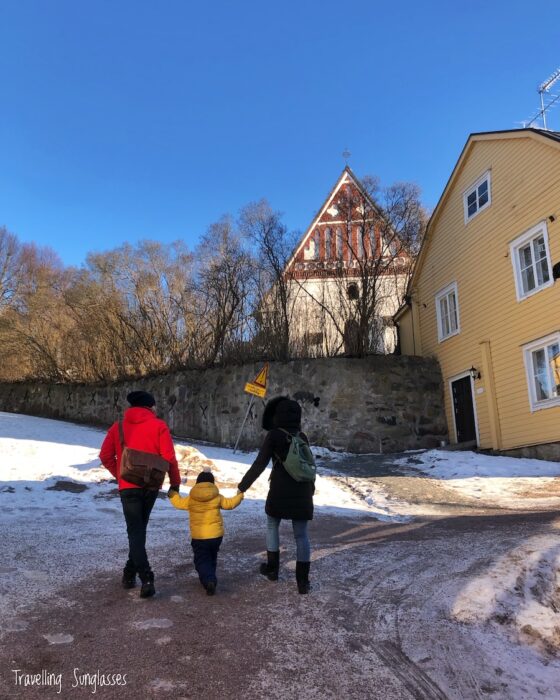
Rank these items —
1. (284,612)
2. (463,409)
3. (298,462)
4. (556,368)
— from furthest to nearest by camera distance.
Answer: (463,409), (556,368), (298,462), (284,612)

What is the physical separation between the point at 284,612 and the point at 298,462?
109cm

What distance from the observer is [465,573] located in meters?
4.60

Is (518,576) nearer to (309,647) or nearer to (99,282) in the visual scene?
(309,647)

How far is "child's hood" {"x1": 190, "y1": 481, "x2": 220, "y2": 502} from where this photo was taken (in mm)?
4238

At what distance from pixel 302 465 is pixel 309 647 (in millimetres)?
1387

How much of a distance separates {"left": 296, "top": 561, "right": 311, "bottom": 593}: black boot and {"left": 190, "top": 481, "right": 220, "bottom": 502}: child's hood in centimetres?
88

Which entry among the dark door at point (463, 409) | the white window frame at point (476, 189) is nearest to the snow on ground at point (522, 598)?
the dark door at point (463, 409)

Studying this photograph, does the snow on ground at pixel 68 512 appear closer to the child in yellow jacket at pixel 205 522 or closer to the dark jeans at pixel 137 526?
the dark jeans at pixel 137 526


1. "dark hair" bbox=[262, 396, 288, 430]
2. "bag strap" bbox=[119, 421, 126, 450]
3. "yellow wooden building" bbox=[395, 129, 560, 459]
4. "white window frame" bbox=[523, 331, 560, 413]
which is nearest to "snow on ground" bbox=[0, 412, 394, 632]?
"bag strap" bbox=[119, 421, 126, 450]

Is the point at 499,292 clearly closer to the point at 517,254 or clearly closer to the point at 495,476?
the point at 517,254

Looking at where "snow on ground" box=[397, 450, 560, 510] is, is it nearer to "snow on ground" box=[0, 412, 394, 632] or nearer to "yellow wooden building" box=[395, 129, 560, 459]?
"yellow wooden building" box=[395, 129, 560, 459]

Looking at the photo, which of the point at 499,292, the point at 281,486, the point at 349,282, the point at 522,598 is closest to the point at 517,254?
the point at 499,292

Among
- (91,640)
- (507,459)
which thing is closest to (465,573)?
(91,640)

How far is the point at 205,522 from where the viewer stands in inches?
166
